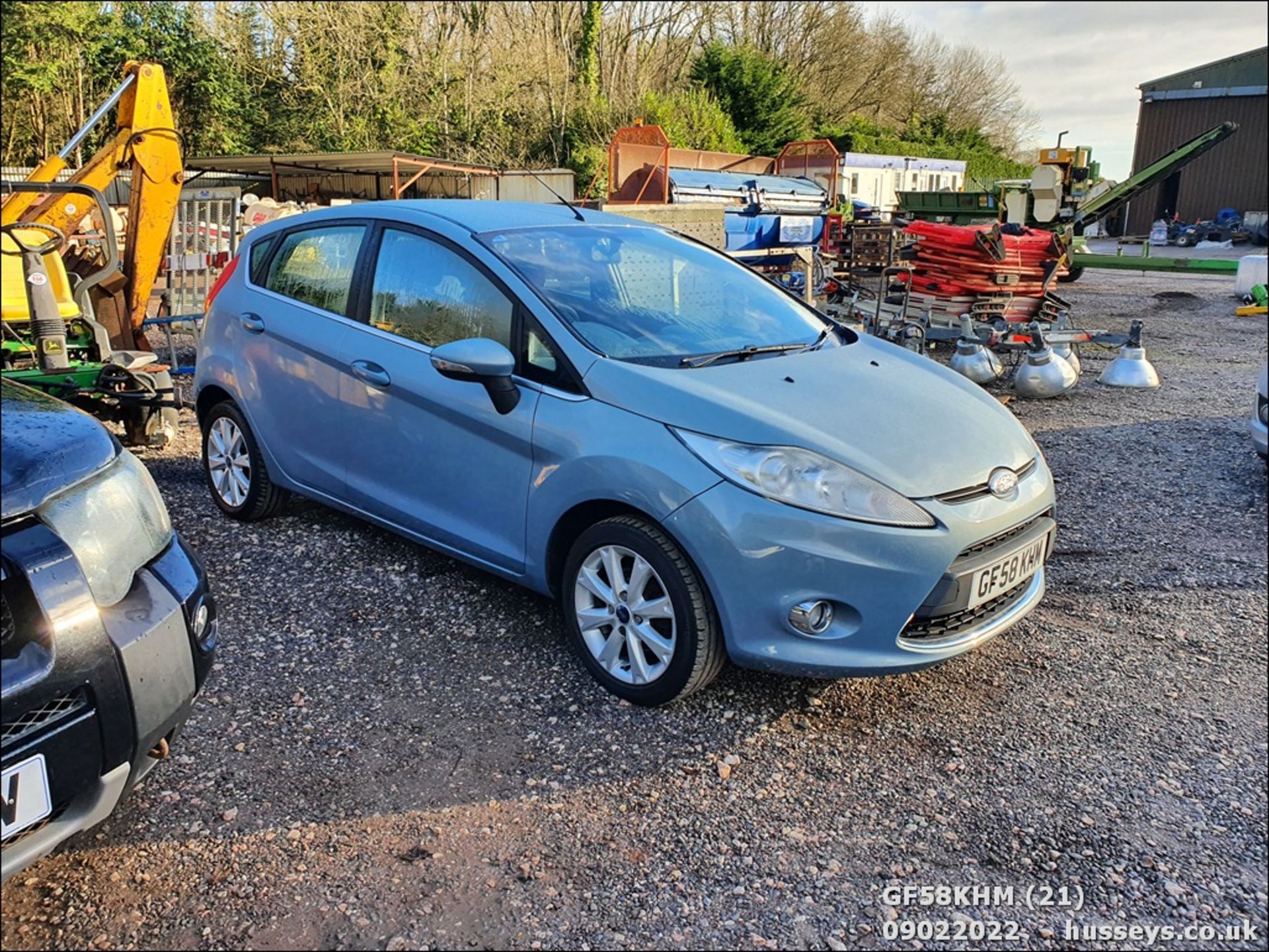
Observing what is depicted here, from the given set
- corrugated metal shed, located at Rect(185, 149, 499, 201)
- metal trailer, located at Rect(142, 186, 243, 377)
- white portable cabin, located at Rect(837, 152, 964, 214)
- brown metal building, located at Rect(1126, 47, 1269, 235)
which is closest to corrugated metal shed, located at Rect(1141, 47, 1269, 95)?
brown metal building, located at Rect(1126, 47, 1269, 235)

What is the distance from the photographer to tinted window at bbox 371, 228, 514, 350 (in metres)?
3.63

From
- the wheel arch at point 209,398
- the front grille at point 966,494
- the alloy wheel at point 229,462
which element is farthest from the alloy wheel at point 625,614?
the wheel arch at point 209,398

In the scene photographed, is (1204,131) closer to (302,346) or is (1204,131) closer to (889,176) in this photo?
(889,176)

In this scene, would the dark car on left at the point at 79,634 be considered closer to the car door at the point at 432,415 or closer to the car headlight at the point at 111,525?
the car headlight at the point at 111,525

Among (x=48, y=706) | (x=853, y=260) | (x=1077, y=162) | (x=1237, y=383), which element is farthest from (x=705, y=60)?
(x=48, y=706)

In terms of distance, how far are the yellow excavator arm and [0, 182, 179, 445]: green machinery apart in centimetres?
72

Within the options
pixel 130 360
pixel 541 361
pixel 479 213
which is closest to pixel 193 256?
pixel 130 360

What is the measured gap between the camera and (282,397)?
4430 mm

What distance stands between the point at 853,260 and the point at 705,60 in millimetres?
17295

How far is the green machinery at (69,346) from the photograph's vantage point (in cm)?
588

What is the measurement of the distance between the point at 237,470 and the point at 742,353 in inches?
112

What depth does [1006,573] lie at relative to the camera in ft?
10.1

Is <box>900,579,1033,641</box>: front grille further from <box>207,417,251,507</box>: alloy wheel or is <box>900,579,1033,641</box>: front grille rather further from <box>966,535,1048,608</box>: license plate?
<box>207,417,251,507</box>: alloy wheel

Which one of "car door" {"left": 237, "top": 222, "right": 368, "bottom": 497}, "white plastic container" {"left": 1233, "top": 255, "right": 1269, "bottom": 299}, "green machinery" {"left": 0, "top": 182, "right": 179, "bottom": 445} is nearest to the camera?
Answer: "car door" {"left": 237, "top": 222, "right": 368, "bottom": 497}
